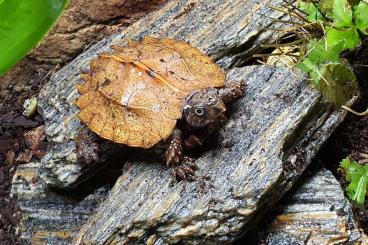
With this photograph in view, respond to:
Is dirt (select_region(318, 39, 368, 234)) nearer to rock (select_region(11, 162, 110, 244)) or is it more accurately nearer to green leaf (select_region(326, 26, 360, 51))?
green leaf (select_region(326, 26, 360, 51))

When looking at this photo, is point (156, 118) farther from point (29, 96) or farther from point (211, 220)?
point (29, 96)

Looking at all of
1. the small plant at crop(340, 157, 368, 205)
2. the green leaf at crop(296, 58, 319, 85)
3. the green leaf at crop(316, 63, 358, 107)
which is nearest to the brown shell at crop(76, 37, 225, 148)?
the green leaf at crop(296, 58, 319, 85)

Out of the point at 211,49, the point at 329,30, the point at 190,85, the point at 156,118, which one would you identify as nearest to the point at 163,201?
the point at 156,118

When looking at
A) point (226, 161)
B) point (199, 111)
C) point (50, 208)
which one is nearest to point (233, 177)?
point (226, 161)

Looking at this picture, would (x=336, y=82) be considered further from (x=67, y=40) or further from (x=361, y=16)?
(x=67, y=40)

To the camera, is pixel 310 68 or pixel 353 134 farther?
pixel 353 134

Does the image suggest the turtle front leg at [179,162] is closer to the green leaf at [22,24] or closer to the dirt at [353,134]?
the dirt at [353,134]

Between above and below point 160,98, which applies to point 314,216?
below
